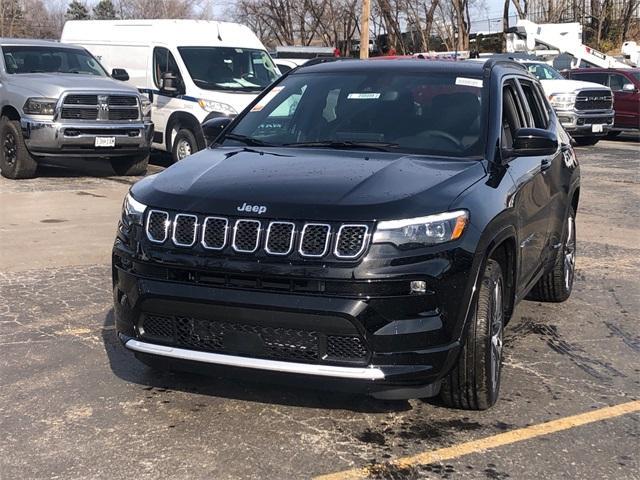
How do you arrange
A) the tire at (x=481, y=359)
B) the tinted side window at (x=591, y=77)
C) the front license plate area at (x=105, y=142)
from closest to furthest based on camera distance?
the tire at (x=481, y=359), the front license plate area at (x=105, y=142), the tinted side window at (x=591, y=77)

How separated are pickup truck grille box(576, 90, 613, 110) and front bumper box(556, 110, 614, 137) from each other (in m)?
0.16

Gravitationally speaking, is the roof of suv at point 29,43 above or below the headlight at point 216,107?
above

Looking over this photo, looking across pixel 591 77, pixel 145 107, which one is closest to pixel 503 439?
pixel 145 107

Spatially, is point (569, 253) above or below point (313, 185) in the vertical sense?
below

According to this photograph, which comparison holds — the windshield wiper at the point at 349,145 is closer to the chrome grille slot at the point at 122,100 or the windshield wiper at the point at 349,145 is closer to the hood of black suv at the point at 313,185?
the hood of black suv at the point at 313,185

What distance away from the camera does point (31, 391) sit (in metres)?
4.52

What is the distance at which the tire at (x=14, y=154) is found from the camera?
12406mm

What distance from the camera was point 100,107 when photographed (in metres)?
12.3

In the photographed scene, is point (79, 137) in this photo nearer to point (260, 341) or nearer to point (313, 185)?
point (313, 185)

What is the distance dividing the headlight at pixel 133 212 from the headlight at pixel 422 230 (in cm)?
116

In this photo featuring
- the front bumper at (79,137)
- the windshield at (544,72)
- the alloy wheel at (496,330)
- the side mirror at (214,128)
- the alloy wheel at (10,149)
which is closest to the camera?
the alloy wheel at (496,330)

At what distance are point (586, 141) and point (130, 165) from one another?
12904mm

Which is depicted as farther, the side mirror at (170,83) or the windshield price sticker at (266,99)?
the side mirror at (170,83)

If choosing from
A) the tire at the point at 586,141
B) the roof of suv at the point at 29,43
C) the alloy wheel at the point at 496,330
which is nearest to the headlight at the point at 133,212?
the alloy wheel at the point at 496,330
